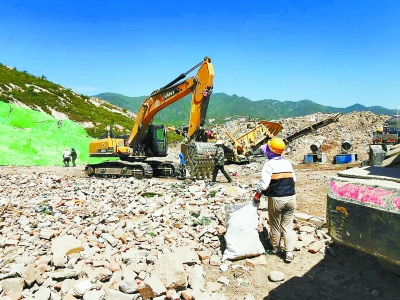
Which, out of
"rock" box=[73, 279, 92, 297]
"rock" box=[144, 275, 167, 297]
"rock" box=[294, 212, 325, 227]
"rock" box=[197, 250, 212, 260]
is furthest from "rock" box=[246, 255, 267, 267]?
"rock" box=[73, 279, 92, 297]

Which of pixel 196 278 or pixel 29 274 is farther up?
pixel 29 274

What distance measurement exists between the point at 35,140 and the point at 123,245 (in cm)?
1808

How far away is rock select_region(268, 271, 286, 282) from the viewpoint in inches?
173

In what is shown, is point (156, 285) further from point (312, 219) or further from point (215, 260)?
point (312, 219)

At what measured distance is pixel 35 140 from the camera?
68.9 feet

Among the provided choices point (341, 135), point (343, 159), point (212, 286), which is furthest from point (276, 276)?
point (341, 135)

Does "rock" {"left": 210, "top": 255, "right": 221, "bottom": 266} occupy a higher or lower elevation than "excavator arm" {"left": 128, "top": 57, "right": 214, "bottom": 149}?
lower

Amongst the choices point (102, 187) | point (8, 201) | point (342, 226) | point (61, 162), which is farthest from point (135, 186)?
point (61, 162)

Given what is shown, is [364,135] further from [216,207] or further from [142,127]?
[216,207]

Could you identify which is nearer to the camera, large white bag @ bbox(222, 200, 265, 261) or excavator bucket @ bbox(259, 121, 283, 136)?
large white bag @ bbox(222, 200, 265, 261)

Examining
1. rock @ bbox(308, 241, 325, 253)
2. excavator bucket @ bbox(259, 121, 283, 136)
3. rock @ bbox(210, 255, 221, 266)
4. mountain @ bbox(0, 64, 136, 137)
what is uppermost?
mountain @ bbox(0, 64, 136, 137)

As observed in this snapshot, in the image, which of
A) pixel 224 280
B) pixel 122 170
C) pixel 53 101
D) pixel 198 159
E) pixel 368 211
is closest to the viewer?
pixel 368 211

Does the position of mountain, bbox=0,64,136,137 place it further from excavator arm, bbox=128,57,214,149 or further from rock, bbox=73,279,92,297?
rock, bbox=73,279,92,297

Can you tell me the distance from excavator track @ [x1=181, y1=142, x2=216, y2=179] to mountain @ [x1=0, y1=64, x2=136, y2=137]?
18.7 metres
